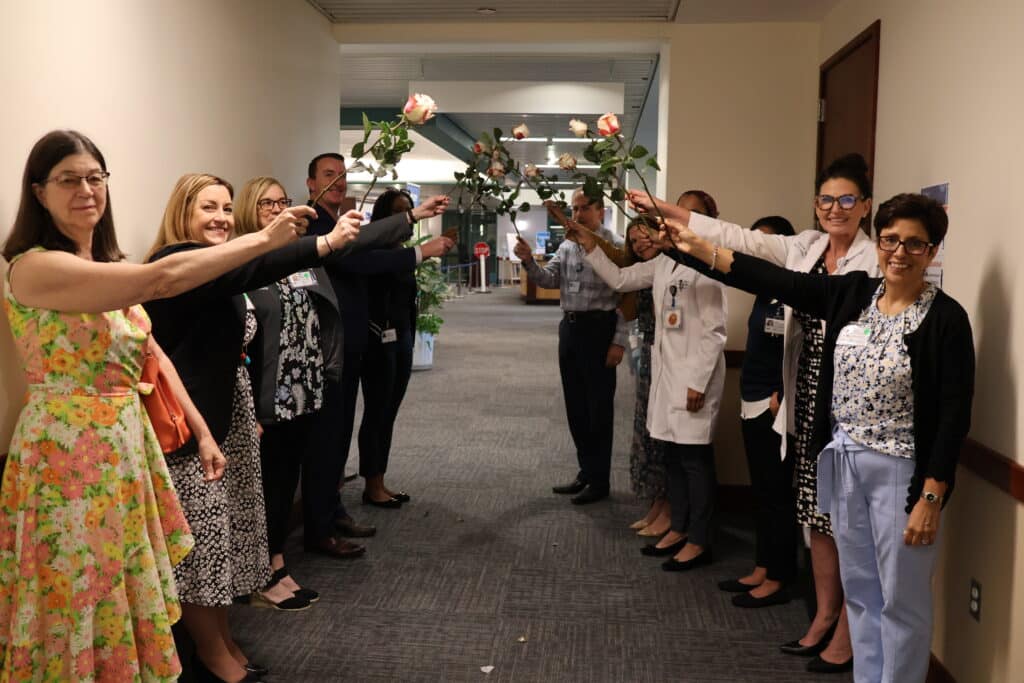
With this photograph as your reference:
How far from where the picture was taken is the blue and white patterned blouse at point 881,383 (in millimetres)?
2266

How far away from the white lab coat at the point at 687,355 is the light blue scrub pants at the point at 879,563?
1223 millimetres

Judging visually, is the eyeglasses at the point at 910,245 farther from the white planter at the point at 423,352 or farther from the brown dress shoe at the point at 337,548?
the white planter at the point at 423,352

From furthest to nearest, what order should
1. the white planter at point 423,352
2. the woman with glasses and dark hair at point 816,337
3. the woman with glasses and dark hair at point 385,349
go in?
the white planter at point 423,352, the woman with glasses and dark hair at point 385,349, the woman with glasses and dark hair at point 816,337

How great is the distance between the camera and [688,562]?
3.85 m

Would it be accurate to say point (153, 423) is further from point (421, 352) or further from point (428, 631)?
point (421, 352)

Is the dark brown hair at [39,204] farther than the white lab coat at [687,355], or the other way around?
the white lab coat at [687,355]

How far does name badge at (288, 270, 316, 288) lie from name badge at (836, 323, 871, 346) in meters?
1.94

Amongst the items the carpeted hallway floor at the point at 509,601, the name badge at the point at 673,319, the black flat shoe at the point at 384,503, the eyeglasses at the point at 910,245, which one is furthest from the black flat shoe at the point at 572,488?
the eyeglasses at the point at 910,245

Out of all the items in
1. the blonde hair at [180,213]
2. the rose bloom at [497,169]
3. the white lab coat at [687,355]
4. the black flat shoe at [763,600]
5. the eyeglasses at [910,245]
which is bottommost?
the black flat shoe at [763,600]

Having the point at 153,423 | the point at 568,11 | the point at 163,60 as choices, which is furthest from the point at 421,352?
the point at 153,423

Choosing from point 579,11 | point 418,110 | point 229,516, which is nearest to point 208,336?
point 229,516

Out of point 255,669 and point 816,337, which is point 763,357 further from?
point 255,669

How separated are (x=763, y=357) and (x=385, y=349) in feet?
6.24

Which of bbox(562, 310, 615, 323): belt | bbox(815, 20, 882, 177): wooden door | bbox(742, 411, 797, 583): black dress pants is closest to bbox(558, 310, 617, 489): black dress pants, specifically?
bbox(562, 310, 615, 323): belt
